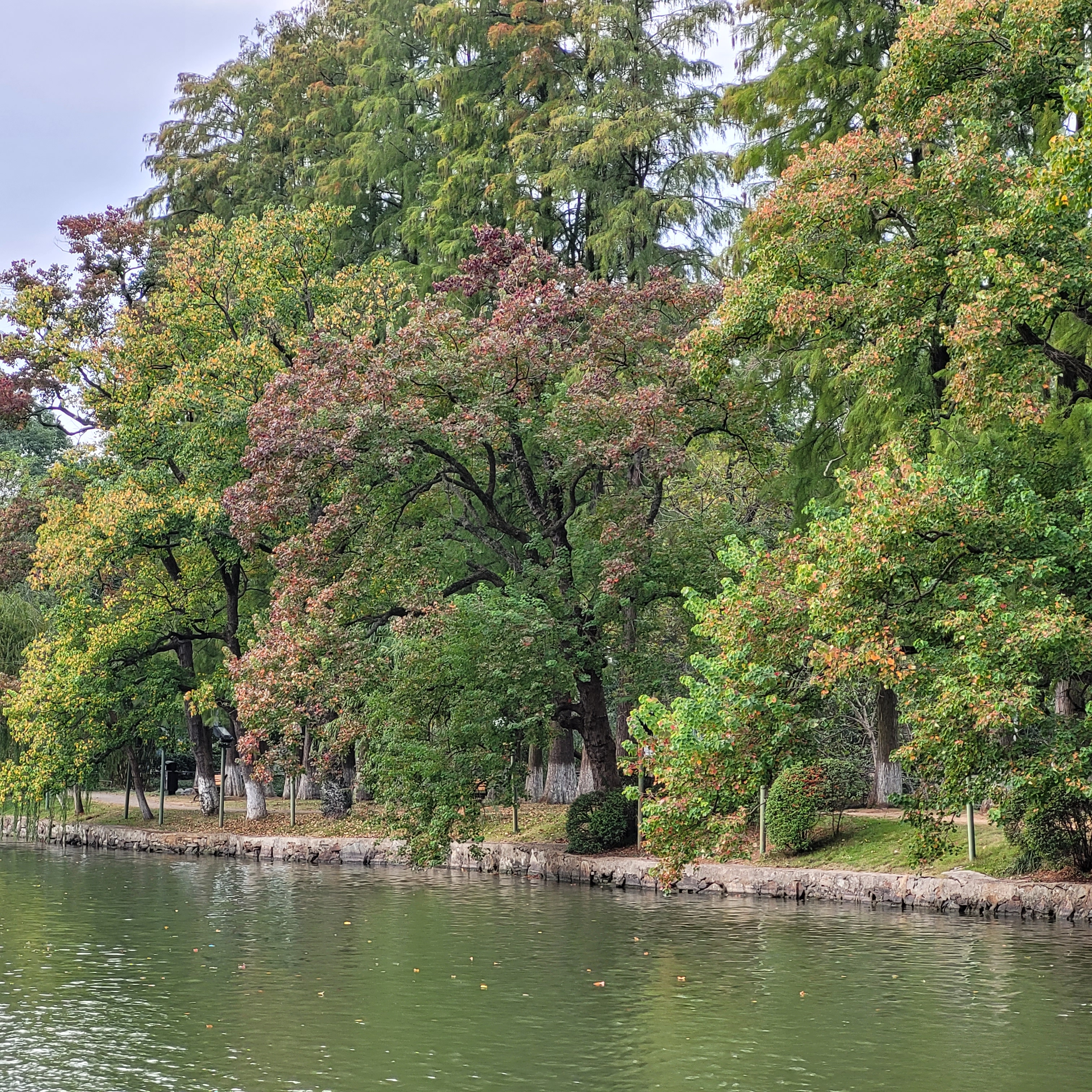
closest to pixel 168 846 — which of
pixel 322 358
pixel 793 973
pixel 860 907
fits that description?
pixel 322 358

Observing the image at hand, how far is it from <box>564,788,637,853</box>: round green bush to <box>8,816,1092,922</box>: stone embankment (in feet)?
1.15

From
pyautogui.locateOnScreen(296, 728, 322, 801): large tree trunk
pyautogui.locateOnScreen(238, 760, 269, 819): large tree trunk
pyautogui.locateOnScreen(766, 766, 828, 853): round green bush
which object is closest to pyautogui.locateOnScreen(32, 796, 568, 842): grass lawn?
pyautogui.locateOnScreen(238, 760, 269, 819): large tree trunk

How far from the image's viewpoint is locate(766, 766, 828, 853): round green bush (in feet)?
77.3

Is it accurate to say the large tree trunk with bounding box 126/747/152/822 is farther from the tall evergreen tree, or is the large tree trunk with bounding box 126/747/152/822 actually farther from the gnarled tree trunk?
the gnarled tree trunk

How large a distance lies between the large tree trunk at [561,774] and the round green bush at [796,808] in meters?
10.1

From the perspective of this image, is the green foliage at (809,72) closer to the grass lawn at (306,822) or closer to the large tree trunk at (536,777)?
the grass lawn at (306,822)

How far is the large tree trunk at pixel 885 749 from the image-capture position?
1036 inches

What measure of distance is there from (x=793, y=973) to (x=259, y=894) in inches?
447

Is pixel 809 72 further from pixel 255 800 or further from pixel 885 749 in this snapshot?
pixel 255 800

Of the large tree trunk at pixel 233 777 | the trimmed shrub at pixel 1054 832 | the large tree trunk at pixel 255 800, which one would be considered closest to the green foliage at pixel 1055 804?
the trimmed shrub at pixel 1054 832

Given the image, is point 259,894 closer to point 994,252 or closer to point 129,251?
point 994,252

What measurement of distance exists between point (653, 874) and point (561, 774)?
14338 mm

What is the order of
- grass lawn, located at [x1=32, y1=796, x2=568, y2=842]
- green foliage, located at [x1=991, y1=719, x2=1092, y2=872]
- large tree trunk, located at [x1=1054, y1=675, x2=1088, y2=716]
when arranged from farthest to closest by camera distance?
grass lawn, located at [x1=32, y1=796, x2=568, y2=842], large tree trunk, located at [x1=1054, y1=675, x2=1088, y2=716], green foliage, located at [x1=991, y1=719, x2=1092, y2=872]

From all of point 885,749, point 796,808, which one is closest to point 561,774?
point 885,749
